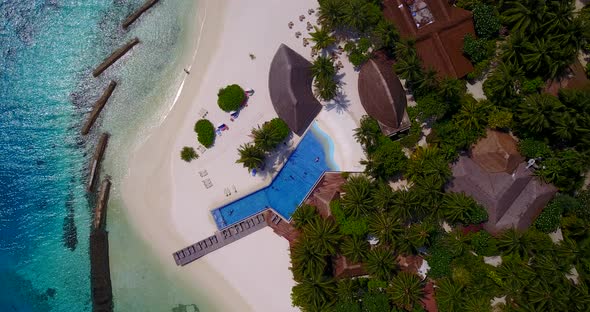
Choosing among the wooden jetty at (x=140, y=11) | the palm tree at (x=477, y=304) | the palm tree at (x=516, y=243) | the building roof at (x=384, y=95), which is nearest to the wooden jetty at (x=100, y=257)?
the wooden jetty at (x=140, y=11)

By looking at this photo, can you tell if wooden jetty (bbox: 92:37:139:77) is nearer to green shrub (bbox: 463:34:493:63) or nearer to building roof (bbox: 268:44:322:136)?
building roof (bbox: 268:44:322:136)

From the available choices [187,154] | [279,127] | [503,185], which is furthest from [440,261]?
[187,154]

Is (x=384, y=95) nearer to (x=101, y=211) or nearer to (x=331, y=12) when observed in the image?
(x=331, y=12)

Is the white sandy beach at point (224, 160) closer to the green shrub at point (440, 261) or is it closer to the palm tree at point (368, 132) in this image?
the palm tree at point (368, 132)

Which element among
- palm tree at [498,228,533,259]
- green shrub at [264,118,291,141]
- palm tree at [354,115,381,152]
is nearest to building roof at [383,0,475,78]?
palm tree at [354,115,381,152]

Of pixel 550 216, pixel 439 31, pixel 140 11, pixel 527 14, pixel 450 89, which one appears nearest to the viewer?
pixel 527 14

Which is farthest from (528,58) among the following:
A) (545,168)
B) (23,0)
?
(23,0)
